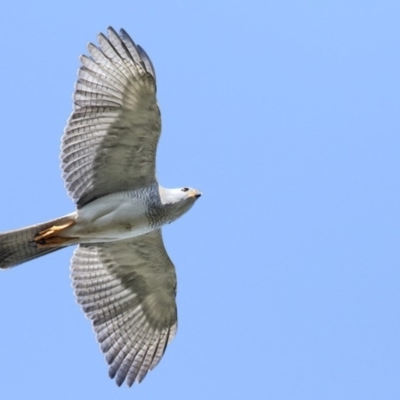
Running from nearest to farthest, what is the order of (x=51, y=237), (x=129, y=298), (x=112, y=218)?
1. (x=51, y=237)
2. (x=112, y=218)
3. (x=129, y=298)

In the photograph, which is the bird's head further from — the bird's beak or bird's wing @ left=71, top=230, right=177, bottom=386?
bird's wing @ left=71, top=230, right=177, bottom=386

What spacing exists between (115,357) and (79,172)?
2.76 meters

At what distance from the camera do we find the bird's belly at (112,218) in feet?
48.9

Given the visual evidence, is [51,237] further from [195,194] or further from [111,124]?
[195,194]

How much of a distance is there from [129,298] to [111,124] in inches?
115

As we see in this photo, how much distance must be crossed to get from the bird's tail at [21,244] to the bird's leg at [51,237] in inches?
1.2

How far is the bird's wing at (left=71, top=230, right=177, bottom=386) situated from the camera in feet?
52.4

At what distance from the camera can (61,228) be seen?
14.9 m

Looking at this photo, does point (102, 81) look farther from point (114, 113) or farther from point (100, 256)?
point (100, 256)

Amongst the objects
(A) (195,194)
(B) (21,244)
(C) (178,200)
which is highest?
(A) (195,194)

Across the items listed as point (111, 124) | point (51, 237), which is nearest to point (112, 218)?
point (51, 237)

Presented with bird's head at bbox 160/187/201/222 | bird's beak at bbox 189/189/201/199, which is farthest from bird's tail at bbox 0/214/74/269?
bird's beak at bbox 189/189/201/199

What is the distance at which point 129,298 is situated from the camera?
16391mm

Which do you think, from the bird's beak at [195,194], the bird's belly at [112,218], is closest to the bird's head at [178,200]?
the bird's beak at [195,194]
